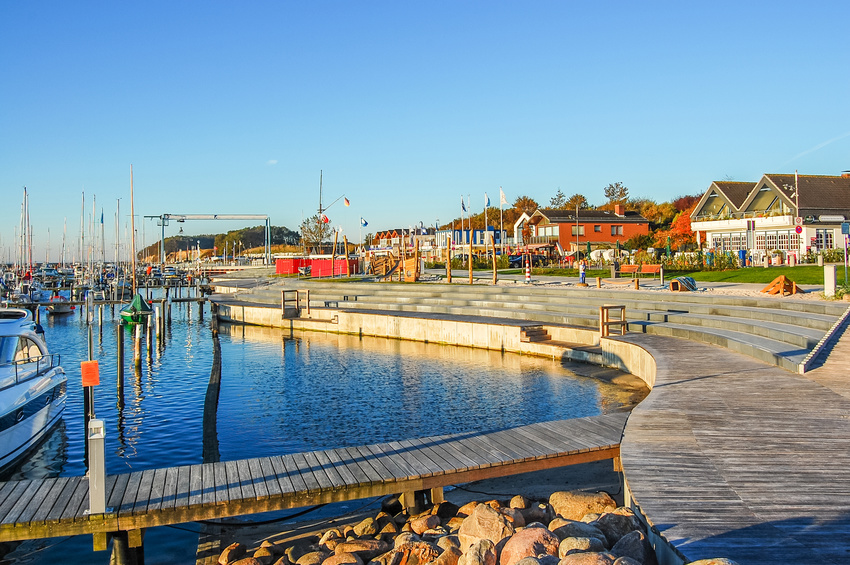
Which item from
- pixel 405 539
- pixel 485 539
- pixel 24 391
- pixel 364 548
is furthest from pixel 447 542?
pixel 24 391

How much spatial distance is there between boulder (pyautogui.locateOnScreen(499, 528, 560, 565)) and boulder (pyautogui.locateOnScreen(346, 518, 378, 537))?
8.06 ft

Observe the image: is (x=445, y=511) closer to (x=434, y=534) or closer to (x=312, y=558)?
(x=434, y=534)

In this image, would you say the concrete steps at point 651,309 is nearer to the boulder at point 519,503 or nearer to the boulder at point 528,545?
the boulder at point 519,503

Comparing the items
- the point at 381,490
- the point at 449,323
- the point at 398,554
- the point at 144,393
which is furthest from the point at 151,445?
the point at 449,323

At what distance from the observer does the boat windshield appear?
13.2m

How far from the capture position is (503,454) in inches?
342

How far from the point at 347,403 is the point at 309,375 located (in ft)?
15.5

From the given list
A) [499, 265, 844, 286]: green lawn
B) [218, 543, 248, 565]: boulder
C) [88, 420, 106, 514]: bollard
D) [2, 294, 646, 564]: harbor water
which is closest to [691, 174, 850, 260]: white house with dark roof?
[499, 265, 844, 286]: green lawn

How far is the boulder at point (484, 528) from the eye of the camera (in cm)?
670

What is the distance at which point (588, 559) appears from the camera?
5125 millimetres

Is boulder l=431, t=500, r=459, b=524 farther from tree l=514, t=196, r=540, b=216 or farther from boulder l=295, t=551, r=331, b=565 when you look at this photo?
tree l=514, t=196, r=540, b=216

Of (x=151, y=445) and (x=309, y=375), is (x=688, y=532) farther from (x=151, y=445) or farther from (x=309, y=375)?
(x=309, y=375)

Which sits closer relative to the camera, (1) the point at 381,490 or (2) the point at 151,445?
(1) the point at 381,490

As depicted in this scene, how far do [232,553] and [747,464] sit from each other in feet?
19.5
